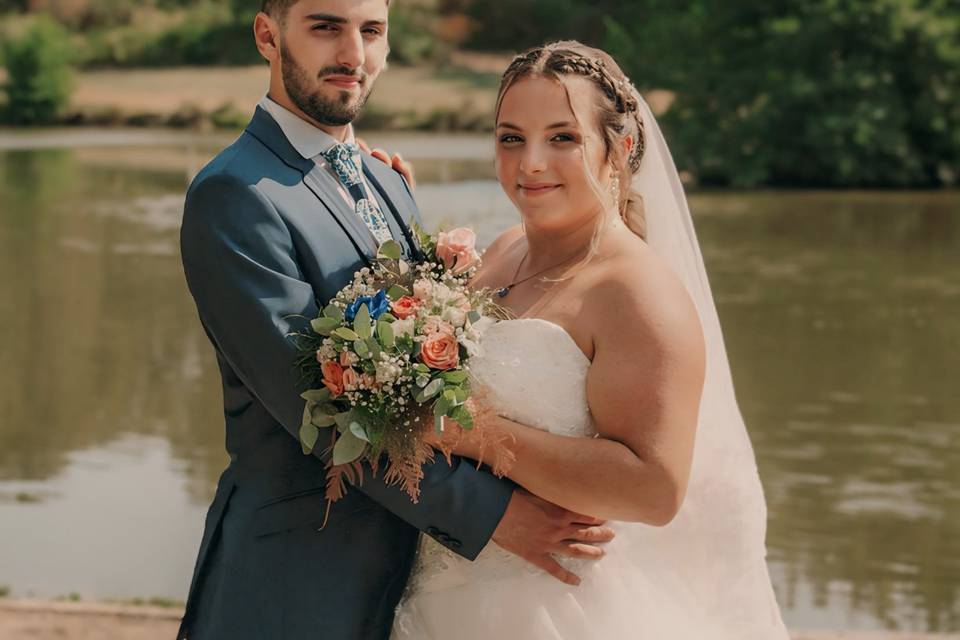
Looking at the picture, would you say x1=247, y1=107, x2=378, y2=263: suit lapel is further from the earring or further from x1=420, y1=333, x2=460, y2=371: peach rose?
the earring

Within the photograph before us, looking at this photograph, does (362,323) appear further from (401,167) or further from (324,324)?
(401,167)

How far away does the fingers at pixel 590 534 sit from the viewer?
2.86 metres

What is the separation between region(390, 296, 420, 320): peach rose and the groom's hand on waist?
1.42 feet

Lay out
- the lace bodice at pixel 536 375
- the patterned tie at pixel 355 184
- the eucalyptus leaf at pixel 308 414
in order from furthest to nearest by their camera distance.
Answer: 1. the patterned tie at pixel 355 184
2. the lace bodice at pixel 536 375
3. the eucalyptus leaf at pixel 308 414

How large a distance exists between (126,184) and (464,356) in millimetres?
23047

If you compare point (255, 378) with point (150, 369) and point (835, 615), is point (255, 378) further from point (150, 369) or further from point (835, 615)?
point (150, 369)

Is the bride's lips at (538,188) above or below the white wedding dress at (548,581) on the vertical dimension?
above

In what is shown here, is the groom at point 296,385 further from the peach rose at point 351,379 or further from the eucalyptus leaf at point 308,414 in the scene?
the peach rose at point 351,379

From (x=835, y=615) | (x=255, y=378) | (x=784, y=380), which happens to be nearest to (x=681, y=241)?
(x=255, y=378)

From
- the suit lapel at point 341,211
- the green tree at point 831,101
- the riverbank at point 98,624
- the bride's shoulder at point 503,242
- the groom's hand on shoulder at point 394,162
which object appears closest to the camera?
the suit lapel at point 341,211

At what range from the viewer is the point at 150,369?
1163 centimetres

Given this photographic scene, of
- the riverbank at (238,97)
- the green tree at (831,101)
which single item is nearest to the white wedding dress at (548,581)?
the green tree at (831,101)

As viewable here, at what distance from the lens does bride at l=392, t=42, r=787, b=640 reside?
276 centimetres

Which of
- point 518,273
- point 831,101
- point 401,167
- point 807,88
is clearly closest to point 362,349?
point 518,273
